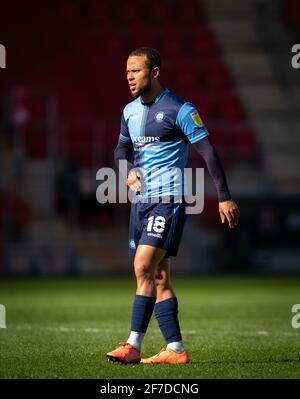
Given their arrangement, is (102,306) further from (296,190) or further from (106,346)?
(296,190)

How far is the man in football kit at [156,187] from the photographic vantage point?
6367 mm

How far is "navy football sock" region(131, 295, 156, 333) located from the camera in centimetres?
639

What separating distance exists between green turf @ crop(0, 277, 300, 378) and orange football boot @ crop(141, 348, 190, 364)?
68 millimetres

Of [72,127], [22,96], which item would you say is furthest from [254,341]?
[72,127]

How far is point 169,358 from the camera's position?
6426mm

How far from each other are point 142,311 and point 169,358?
0.35 metres

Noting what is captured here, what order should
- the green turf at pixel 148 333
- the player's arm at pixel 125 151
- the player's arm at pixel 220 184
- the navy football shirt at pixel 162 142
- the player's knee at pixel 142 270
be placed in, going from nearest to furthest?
1. the green turf at pixel 148 333
2. the player's arm at pixel 220 184
3. the player's knee at pixel 142 270
4. the navy football shirt at pixel 162 142
5. the player's arm at pixel 125 151

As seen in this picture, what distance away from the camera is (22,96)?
18219mm

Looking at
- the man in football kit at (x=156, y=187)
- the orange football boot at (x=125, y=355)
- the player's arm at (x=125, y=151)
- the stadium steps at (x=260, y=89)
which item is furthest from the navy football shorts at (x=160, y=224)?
the stadium steps at (x=260, y=89)

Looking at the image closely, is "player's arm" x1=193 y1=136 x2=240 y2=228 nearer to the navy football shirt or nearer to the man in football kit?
the man in football kit

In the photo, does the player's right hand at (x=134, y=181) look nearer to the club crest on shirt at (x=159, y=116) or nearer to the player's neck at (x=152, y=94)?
the club crest on shirt at (x=159, y=116)
